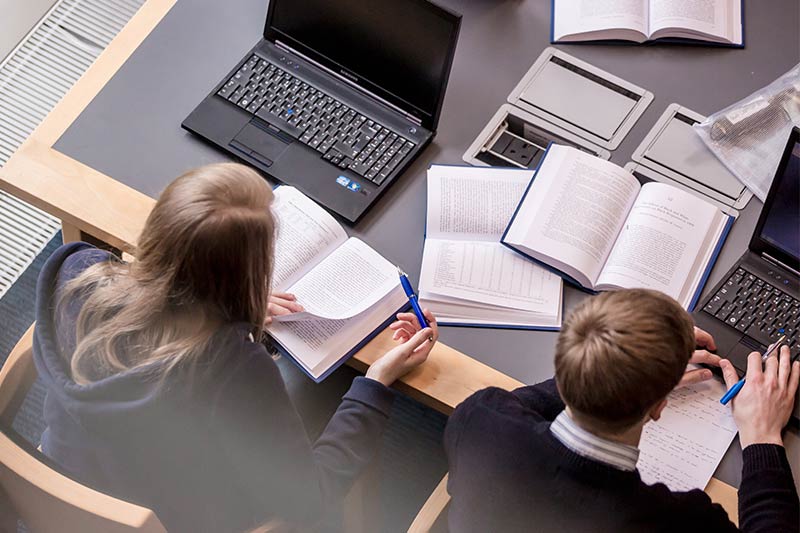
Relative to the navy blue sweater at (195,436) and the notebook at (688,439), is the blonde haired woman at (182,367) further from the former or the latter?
the notebook at (688,439)

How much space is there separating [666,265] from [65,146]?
108 centimetres

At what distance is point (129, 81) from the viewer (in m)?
1.92

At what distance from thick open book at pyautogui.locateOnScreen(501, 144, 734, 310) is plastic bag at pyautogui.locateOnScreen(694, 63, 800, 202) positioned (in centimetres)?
12

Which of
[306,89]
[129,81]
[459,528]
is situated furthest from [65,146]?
[459,528]

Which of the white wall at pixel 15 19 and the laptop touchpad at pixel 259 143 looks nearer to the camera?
the laptop touchpad at pixel 259 143

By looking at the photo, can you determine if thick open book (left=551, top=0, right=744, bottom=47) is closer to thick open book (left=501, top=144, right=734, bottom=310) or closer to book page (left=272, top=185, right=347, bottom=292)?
thick open book (left=501, top=144, right=734, bottom=310)

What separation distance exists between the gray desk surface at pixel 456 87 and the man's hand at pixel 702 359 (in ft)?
0.48

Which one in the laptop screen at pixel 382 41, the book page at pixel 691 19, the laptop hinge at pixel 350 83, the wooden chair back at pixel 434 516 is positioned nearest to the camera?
the wooden chair back at pixel 434 516

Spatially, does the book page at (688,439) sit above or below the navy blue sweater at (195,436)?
above

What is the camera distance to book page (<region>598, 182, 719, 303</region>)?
1714 millimetres

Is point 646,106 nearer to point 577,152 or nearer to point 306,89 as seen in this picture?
point 577,152

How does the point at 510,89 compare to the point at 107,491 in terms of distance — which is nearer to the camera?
the point at 107,491

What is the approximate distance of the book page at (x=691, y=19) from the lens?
2.02 meters

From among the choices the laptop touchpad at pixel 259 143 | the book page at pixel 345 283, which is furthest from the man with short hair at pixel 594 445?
the laptop touchpad at pixel 259 143
